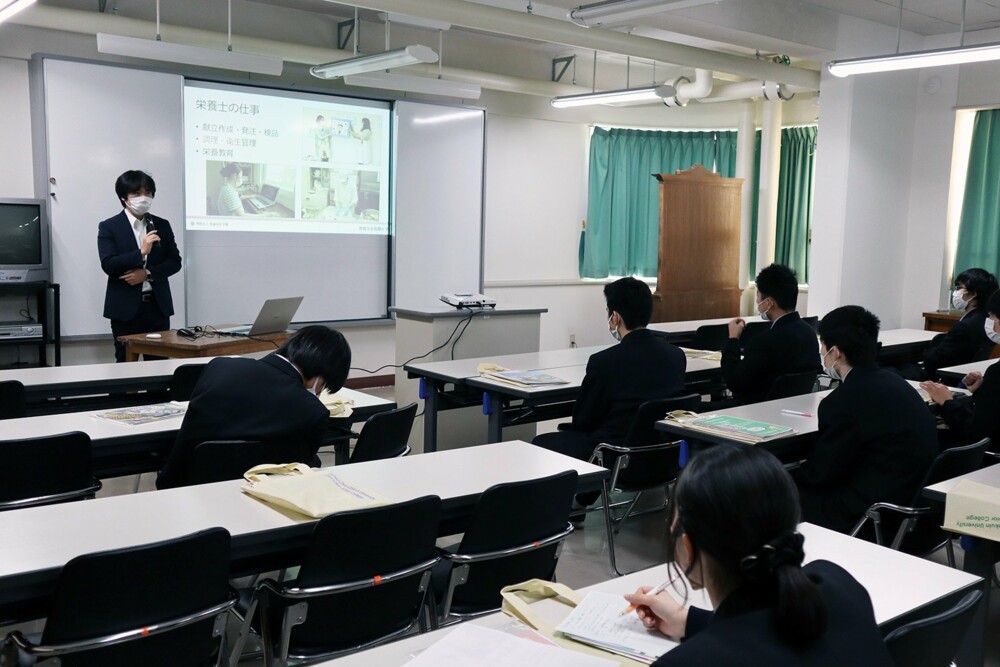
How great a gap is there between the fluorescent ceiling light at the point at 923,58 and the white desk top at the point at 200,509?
4.19 m

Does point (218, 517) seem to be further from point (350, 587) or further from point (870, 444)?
point (870, 444)

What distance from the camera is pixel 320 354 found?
290cm

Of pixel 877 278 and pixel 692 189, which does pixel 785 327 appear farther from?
pixel 692 189

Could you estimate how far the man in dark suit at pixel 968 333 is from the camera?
18.2 feet

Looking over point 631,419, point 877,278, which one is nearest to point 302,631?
point 631,419

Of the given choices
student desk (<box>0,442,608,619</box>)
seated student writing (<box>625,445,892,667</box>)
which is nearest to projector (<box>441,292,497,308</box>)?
student desk (<box>0,442,608,619</box>)

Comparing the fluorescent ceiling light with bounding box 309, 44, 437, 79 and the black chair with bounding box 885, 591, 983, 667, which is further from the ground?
the fluorescent ceiling light with bounding box 309, 44, 437, 79

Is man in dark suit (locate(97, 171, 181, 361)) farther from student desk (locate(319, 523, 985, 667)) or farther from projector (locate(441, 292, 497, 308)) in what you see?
student desk (locate(319, 523, 985, 667))

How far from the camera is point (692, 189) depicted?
8469 millimetres

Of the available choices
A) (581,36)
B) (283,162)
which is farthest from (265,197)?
(581,36)

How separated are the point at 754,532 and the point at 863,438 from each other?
6.33 feet

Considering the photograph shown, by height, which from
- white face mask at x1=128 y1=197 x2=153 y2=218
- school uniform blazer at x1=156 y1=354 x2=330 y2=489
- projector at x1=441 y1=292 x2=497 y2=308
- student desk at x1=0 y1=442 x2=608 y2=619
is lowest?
student desk at x1=0 y1=442 x2=608 y2=619

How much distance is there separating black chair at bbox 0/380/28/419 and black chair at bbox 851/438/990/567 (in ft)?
10.4

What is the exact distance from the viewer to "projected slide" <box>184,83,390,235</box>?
667cm
